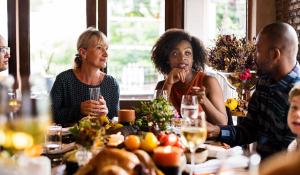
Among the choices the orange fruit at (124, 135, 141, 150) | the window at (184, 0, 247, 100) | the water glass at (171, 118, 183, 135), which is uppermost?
the window at (184, 0, 247, 100)

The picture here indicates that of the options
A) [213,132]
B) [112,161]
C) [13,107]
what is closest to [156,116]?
[213,132]

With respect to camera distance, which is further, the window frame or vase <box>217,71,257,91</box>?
the window frame

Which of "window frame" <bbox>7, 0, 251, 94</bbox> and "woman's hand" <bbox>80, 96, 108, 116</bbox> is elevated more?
"window frame" <bbox>7, 0, 251, 94</bbox>

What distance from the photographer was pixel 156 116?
218 cm

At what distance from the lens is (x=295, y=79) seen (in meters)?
2.14

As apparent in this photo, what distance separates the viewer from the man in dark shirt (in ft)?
7.00

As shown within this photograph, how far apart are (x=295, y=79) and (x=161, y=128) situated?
0.68m

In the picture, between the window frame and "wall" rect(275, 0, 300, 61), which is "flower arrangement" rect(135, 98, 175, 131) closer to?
"wall" rect(275, 0, 300, 61)

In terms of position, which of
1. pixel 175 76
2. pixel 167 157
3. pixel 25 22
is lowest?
pixel 167 157

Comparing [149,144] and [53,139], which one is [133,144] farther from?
[53,139]

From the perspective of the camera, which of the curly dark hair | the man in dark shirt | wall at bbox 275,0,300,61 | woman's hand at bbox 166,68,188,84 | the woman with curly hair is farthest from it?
wall at bbox 275,0,300,61

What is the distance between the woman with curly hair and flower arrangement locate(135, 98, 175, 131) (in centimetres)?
42

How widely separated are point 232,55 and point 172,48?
0.54 m

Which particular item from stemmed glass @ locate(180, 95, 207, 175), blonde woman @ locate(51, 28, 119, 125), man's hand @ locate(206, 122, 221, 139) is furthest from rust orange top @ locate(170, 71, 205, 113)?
stemmed glass @ locate(180, 95, 207, 175)
